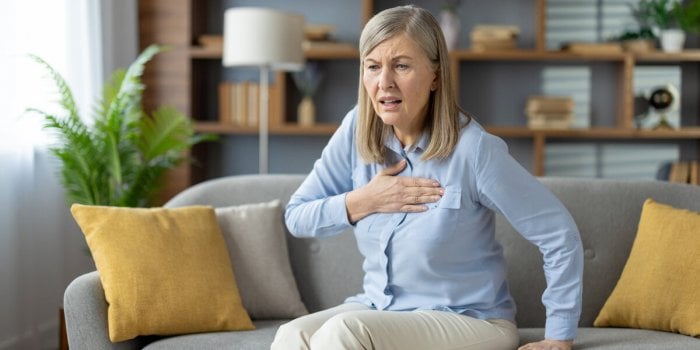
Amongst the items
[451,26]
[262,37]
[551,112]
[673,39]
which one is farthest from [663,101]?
[262,37]

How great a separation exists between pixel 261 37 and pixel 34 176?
125 centimetres

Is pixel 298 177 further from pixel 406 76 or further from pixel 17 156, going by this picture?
pixel 17 156

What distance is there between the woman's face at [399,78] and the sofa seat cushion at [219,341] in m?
0.73

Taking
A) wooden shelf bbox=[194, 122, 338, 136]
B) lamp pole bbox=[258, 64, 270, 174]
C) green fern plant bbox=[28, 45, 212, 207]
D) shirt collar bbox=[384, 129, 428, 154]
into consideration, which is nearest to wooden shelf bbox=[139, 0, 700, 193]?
wooden shelf bbox=[194, 122, 338, 136]

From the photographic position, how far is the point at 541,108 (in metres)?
5.55

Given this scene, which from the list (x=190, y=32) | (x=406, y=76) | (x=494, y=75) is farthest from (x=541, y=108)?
(x=406, y=76)

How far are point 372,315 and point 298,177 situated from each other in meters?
1.07

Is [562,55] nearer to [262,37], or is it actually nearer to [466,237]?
[262,37]

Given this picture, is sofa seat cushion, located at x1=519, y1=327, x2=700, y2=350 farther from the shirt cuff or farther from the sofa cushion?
the sofa cushion

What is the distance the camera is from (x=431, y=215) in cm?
233

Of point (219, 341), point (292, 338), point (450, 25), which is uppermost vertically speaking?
point (450, 25)

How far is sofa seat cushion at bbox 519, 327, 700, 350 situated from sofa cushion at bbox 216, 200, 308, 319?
2.33 ft

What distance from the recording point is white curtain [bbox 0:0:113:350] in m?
4.03

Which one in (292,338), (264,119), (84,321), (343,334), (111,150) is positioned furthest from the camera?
(264,119)
